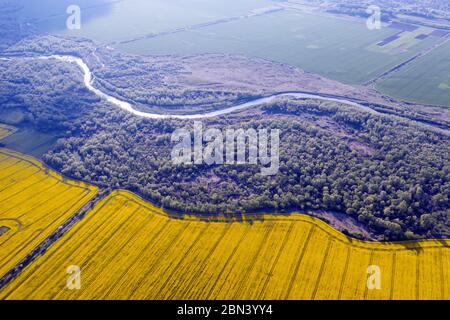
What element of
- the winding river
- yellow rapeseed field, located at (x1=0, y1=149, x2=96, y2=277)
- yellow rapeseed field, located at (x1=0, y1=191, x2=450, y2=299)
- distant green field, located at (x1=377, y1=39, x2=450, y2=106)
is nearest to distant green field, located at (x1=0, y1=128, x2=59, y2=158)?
yellow rapeseed field, located at (x1=0, y1=149, x2=96, y2=277)

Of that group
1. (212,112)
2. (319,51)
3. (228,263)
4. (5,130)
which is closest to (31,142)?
(5,130)

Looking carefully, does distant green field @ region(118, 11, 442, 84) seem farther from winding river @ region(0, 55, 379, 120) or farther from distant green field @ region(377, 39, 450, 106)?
winding river @ region(0, 55, 379, 120)

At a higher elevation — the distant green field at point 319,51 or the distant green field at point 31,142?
the distant green field at point 319,51

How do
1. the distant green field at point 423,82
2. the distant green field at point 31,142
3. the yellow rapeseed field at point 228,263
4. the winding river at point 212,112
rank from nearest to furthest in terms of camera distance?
1. the yellow rapeseed field at point 228,263
2. the distant green field at point 31,142
3. the winding river at point 212,112
4. the distant green field at point 423,82

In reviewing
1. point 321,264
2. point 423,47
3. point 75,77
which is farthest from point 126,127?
point 423,47

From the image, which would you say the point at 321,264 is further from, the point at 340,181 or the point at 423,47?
the point at 423,47

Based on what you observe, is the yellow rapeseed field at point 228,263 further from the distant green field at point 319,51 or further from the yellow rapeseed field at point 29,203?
the distant green field at point 319,51

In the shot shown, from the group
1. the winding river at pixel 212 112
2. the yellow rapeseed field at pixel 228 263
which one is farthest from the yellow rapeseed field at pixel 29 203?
the winding river at pixel 212 112
